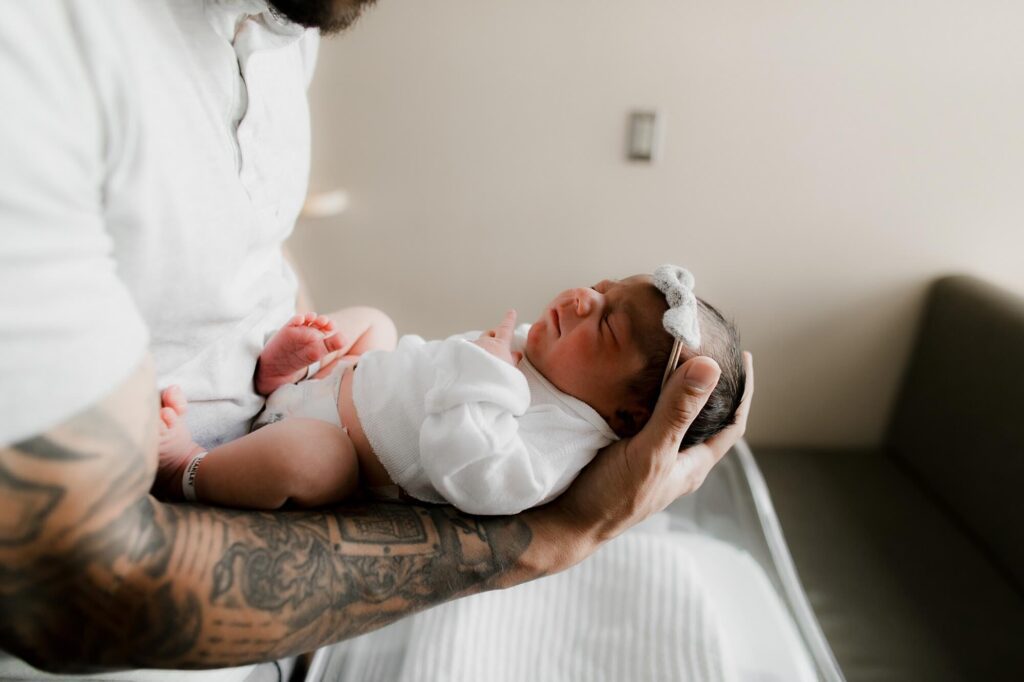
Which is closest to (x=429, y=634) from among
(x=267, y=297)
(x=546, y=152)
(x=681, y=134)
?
(x=267, y=297)

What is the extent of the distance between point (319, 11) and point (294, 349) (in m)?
0.39

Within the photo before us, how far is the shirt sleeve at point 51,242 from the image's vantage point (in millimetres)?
442

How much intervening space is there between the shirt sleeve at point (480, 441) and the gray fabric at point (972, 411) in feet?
3.76

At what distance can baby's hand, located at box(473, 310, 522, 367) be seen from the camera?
0.86 meters

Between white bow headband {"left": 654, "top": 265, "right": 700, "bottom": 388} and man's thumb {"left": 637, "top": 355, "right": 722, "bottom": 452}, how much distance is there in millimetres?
31

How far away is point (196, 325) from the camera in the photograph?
2.32 ft

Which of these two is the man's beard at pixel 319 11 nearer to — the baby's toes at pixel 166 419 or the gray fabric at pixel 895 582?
the baby's toes at pixel 166 419

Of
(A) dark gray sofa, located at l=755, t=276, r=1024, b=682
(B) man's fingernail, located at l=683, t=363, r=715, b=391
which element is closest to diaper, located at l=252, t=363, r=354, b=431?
(B) man's fingernail, located at l=683, t=363, r=715, b=391

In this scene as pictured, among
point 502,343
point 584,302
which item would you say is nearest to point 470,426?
point 502,343

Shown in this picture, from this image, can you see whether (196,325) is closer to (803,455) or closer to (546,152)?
(546,152)

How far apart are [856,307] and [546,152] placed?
2.91 feet

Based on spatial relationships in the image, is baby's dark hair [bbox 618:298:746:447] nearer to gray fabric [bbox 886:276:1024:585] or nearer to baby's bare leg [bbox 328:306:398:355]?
baby's bare leg [bbox 328:306:398:355]

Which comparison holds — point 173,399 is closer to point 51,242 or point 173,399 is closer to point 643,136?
point 51,242

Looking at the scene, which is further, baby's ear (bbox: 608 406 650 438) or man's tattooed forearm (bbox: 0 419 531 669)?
baby's ear (bbox: 608 406 650 438)
